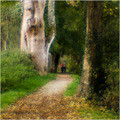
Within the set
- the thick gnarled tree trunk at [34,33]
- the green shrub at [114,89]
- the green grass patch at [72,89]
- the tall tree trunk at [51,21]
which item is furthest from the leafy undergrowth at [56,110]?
the tall tree trunk at [51,21]

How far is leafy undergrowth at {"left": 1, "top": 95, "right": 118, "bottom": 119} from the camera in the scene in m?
5.93

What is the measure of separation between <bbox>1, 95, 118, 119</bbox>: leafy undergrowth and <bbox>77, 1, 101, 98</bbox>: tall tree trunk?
0.55m

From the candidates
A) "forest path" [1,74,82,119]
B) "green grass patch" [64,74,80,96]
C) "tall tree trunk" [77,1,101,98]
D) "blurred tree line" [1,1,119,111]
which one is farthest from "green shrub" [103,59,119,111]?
"green grass patch" [64,74,80,96]

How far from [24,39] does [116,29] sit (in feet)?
31.8

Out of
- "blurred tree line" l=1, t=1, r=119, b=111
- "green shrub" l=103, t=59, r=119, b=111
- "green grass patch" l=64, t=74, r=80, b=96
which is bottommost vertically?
"green grass patch" l=64, t=74, r=80, b=96

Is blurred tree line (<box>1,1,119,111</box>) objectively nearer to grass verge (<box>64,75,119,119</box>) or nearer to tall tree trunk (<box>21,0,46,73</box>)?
grass verge (<box>64,75,119,119</box>)

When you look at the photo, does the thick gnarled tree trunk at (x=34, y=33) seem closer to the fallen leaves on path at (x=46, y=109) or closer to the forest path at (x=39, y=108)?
the forest path at (x=39, y=108)

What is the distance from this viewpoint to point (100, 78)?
7.45 m

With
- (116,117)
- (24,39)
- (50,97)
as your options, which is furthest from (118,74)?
(24,39)

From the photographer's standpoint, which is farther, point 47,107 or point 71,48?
point 71,48

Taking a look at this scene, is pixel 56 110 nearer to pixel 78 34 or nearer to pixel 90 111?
pixel 90 111

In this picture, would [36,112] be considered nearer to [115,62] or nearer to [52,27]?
[115,62]

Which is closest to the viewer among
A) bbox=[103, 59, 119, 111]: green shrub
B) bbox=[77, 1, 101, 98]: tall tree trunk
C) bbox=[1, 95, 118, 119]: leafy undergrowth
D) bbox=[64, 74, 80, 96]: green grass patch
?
bbox=[103, 59, 119, 111]: green shrub

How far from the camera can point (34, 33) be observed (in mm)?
15844
